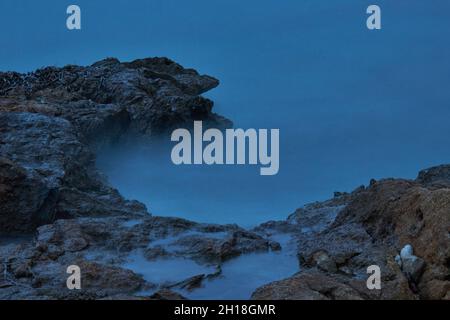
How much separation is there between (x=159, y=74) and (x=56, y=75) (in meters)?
4.11

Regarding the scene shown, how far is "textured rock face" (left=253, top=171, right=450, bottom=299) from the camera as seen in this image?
1018cm

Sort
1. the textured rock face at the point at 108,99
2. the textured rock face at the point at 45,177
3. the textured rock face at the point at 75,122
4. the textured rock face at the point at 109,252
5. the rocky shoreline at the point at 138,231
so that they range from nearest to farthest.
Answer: the rocky shoreline at the point at 138,231
the textured rock face at the point at 109,252
the textured rock face at the point at 45,177
the textured rock face at the point at 75,122
the textured rock face at the point at 108,99

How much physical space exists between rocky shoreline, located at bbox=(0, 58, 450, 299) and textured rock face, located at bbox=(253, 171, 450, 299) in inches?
0.8

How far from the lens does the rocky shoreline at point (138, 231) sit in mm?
10680

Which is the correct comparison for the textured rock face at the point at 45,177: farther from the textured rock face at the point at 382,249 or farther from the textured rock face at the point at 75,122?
the textured rock face at the point at 382,249

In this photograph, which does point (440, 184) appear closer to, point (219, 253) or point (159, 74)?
point (219, 253)

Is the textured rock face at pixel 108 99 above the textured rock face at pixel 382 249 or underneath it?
above

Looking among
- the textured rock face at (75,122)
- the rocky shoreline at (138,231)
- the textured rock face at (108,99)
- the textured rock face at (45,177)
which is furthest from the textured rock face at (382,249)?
the textured rock face at (108,99)

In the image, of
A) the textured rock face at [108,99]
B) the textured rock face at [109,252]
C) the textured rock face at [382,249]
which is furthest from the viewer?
the textured rock face at [108,99]

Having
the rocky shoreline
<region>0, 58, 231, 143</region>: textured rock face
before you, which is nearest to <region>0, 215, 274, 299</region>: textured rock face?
the rocky shoreline

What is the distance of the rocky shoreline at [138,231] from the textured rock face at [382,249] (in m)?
0.02

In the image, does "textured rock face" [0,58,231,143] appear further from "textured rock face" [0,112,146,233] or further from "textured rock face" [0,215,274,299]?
"textured rock face" [0,215,274,299]
